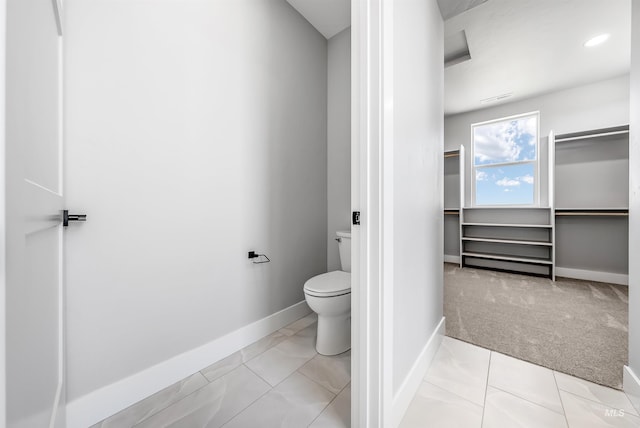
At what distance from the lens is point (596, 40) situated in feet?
7.38

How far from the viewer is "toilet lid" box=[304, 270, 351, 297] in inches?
55.6

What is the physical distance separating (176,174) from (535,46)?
134 inches

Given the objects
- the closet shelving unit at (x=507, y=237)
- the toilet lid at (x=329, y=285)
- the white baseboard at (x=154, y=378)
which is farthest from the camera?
the closet shelving unit at (x=507, y=237)

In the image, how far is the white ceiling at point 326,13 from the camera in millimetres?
1899

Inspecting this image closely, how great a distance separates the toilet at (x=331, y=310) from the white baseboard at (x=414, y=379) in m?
0.45

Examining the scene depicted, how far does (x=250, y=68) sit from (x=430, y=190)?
4.76 feet

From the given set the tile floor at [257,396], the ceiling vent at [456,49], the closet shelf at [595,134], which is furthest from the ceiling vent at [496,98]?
the tile floor at [257,396]

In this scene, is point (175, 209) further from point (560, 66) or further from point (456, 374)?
point (560, 66)

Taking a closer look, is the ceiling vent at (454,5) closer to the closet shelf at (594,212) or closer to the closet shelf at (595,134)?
the closet shelf at (595,134)

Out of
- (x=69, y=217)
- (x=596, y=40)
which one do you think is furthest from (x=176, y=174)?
(x=596, y=40)

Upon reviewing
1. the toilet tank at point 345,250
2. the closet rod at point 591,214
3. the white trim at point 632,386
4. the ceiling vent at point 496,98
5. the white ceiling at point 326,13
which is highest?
the white ceiling at point 326,13

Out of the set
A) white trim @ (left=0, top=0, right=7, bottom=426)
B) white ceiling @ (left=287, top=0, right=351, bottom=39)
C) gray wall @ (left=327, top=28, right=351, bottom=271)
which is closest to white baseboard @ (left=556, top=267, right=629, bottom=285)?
gray wall @ (left=327, top=28, right=351, bottom=271)

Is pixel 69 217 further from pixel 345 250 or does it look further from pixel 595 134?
pixel 595 134

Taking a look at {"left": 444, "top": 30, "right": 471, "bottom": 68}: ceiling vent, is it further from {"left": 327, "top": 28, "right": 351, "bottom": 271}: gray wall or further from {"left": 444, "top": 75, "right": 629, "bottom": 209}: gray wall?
{"left": 444, "top": 75, "right": 629, "bottom": 209}: gray wall
